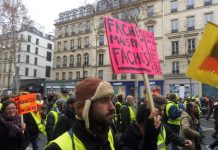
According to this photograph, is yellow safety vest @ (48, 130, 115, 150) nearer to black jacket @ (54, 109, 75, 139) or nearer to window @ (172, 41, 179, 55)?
A: black jacket @ (54, 109, 75, 139)

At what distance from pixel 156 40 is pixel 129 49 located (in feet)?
113

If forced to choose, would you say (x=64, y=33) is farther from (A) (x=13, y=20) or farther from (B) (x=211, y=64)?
(B) (x=211, y=64)

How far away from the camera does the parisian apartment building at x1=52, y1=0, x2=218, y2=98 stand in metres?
32.8

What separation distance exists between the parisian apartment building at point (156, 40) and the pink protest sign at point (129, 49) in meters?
22.9

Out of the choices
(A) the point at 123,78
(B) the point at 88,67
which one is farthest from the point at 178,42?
(B) the point at 88,67

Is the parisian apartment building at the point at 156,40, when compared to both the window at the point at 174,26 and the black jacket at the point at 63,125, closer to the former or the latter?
the window at the point at 174,26

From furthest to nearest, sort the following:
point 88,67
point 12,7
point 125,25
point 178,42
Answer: point 88,67 < point 178,42 < point 12,7 < point 125,25

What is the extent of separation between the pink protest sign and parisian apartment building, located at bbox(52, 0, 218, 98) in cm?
2287

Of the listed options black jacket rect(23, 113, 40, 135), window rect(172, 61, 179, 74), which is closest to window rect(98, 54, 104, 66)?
window rect(172, 61, 179, 74)

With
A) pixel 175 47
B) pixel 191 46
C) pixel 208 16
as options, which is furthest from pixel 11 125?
pixel 175 47

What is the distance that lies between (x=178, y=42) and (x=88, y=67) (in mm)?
14610

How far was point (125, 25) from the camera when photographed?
125 inches

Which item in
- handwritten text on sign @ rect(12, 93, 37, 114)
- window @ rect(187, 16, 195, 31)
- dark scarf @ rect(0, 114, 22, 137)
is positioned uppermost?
window @ rect(187, 16, 195, 31)

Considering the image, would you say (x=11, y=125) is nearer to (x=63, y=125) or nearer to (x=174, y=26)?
(x=63, y=125)
